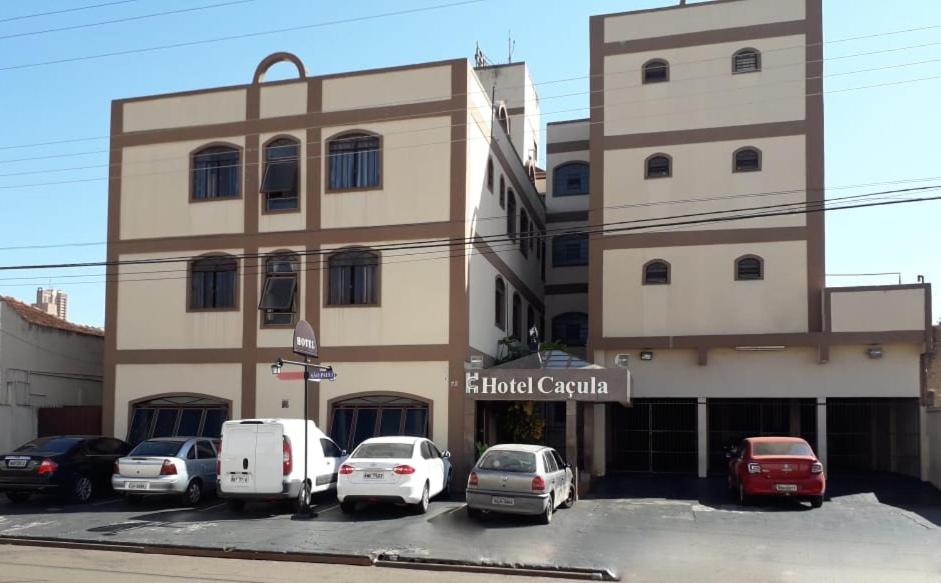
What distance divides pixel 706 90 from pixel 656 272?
5.55m

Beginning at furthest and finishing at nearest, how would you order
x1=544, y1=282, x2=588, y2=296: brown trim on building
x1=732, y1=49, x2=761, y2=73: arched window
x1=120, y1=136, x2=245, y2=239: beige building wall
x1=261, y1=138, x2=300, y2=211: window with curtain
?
x1=544, y1=282, x2=588, y2=296: brown trim on building
x1=732, y1=49, x2=761, y2=73: arched window
x1=120, y1=136, x2=245, y2=239: beige building wall
x1=261, y1=138, x2=300, y2=211: window with curtain

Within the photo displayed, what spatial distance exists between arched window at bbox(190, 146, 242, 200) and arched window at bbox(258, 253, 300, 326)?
233cm

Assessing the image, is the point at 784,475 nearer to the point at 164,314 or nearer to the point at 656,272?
the point at 656,272

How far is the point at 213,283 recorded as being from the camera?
24922mm

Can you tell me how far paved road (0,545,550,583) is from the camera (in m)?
11.8

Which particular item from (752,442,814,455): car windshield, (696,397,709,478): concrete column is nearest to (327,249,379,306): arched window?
(696,397,709,478): concrete column

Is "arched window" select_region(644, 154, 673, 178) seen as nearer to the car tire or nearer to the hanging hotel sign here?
the hanging hotel sign

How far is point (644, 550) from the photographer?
47.4ft

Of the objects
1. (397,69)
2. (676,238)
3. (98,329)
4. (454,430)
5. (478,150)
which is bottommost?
(454,430)

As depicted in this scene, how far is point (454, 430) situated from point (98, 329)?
52.6ft

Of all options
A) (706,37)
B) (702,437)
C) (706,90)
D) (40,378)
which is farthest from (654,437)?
(40,378)

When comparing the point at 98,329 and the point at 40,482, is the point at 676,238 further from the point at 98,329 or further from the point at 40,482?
the point at 98,329

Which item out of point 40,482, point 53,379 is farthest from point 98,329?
point 40,482

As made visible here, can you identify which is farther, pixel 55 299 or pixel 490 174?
pixel 55 299
